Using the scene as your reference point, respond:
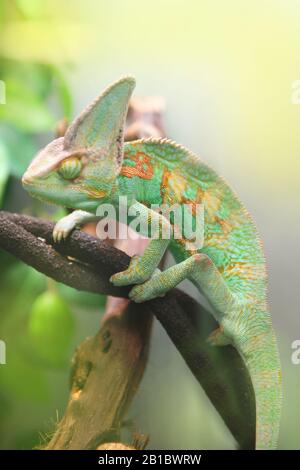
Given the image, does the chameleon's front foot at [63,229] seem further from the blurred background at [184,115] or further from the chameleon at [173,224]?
the blurred background at [184,115]

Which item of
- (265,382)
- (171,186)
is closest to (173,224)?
(171,186)

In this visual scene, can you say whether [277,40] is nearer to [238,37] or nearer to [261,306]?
[238,37]

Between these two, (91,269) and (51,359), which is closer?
(91,269)

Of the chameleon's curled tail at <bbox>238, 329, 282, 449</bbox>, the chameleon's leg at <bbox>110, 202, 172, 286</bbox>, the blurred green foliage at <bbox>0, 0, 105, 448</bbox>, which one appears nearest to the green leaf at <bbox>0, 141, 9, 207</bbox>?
the blurred green foliage at <bbox>0, 0, 105, 448</bbox>

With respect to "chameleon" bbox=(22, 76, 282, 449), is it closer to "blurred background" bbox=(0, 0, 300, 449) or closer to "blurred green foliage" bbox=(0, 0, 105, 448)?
"blurred background" bbox=(0, 0, 300, 449)

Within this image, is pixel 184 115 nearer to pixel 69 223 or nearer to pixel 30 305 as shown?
pixel 69 223
